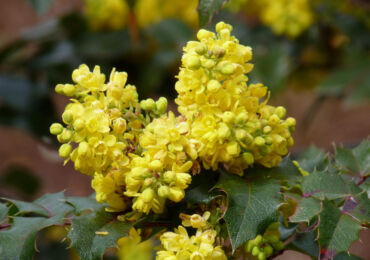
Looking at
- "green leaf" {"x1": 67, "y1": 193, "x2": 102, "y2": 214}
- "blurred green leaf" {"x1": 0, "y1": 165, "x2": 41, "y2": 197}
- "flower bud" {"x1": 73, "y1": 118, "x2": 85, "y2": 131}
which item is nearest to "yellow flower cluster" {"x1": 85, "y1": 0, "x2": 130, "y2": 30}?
"blurred green leaf" {"x1": 0, "y1": 165, "x2": 41, "y2": 197}

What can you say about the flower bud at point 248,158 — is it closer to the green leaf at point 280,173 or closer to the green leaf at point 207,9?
the green leaf at point 280,173

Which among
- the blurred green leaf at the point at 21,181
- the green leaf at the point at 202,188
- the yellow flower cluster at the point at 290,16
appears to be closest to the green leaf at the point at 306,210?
the green leaf at the point at 202,188

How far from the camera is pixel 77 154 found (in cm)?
66

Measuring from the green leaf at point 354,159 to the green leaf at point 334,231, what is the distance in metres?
0.16

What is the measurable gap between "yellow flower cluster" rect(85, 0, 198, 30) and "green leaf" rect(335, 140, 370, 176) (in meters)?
1.25

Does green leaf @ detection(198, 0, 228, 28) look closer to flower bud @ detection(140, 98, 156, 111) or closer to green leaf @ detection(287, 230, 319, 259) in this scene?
flower bud @ detection(140, 98, 156, 111)

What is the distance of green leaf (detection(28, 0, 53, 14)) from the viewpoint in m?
1.52

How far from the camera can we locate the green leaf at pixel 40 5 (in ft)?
4.98

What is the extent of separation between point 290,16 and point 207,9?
41.9 inches

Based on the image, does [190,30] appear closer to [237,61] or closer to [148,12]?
[148,12]

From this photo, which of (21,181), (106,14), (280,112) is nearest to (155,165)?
(280,112)

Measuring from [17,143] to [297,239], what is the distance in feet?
9.00

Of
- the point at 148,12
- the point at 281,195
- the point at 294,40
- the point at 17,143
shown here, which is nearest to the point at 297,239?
the point at 281,195

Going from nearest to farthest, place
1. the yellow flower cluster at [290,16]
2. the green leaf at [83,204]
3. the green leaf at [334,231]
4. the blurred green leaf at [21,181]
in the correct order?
the green leaf at [334,231]
the green leaf at [83,204]
the yellow flower cluster at [290,16]
the blurred green leaf at [21,181]
